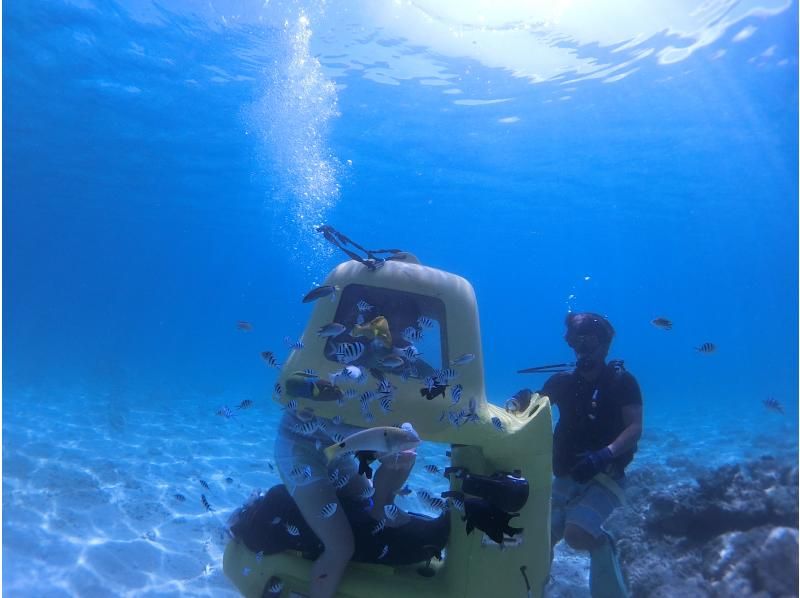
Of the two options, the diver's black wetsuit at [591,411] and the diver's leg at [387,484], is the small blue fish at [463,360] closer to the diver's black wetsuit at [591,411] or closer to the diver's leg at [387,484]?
the diver's leg at [387,484]

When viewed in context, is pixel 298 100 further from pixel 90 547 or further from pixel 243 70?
pixel 90 547

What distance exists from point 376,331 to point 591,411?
2.84 m

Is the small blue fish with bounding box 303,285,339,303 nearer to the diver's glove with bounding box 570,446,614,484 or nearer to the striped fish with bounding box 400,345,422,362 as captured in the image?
the striped fish with bounding box 400,345,422,362

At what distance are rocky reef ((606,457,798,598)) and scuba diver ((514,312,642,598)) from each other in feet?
7.49

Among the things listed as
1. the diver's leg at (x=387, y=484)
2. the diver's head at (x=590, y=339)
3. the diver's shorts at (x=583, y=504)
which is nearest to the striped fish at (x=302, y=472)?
the diver's leg at (x=387, y=484)

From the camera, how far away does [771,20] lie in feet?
53.9

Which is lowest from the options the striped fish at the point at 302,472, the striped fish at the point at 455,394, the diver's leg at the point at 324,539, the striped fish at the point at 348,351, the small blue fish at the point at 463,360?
the diver's leg at the point at 324,539

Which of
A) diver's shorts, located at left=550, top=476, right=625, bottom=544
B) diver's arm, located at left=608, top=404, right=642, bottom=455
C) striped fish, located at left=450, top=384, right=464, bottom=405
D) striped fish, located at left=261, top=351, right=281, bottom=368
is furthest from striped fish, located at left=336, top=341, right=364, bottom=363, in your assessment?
diver's shorts, located at left=550, top=476, right=625, bottom=544

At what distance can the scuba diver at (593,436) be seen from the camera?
4.63 m

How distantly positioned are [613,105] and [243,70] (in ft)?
57.3

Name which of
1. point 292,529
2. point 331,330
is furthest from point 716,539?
point 331,330

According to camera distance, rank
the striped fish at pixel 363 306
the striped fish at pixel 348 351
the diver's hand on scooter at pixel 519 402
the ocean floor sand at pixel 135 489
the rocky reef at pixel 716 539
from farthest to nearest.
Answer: the ocean floor sand at pixel 135 489 < the rocky reef at pixel 716 539 < the diver's hand on scooter at pixel 519 402 < the striped fish at pixel 363 306 < the striped fish at pixel 348 351

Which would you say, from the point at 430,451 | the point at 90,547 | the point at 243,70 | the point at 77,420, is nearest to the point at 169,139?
the point at 243,70

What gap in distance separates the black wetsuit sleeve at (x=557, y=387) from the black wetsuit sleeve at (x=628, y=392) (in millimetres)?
568
